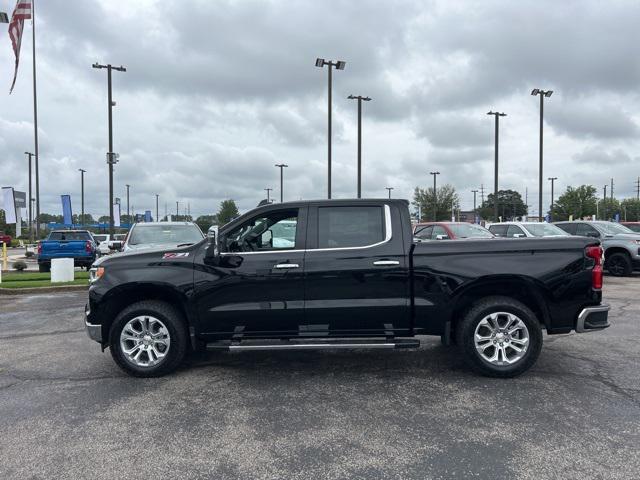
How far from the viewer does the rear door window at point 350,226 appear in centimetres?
520

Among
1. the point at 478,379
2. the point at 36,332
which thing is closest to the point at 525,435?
the point at 478,379

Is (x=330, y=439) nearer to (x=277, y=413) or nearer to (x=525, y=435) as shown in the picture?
(x=277, y=413)

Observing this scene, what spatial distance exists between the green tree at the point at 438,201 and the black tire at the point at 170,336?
77.0 metres

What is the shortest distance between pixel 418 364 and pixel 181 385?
8.57 ft

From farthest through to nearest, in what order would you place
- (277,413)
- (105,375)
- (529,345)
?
(105,375), (529,345), (277,413)

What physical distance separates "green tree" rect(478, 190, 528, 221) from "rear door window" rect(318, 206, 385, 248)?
124619 millimetres

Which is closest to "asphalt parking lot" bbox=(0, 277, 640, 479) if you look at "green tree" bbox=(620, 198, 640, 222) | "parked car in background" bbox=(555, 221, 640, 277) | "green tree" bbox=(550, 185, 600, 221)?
"parked car in background" bbox=(555, 221, 640, 277)

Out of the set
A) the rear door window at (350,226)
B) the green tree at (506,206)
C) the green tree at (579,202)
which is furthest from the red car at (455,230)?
the green tree at (506,206)

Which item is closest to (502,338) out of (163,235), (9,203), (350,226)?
(350,226)

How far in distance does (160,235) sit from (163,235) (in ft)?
0.21

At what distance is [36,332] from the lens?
7816 millimetres

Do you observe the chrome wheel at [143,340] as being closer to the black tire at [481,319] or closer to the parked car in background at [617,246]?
the black tire at [481,319]

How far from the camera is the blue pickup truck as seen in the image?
56.6ft

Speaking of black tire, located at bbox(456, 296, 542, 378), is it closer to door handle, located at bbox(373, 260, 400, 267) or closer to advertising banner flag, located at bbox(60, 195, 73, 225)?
door handle, located at bbox(373, 260, 400, 267)
